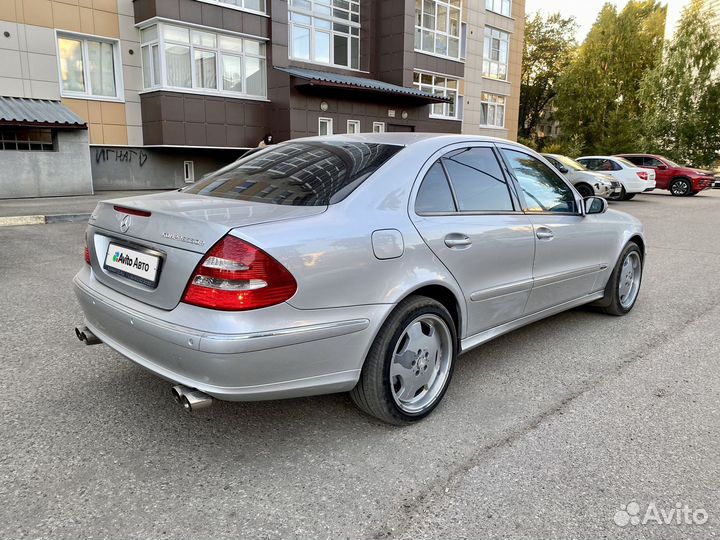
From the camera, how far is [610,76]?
3703cm

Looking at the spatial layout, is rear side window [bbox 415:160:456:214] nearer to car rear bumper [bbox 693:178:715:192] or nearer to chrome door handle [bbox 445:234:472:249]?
chrome door handle [bbox 445:234:472:249]

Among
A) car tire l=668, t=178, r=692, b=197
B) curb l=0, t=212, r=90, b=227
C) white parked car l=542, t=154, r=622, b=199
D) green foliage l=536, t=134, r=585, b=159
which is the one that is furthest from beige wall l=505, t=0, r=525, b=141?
curb l=0, t=212, r=90, b=227

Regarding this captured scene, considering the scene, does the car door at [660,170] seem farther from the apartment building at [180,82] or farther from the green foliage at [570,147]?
the green foliage at [570,147]

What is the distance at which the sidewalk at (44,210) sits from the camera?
32.9 ft

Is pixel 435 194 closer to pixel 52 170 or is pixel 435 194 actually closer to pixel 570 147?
pixel 52 170

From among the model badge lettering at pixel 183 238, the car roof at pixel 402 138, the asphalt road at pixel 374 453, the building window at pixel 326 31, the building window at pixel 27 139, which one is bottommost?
the asphalt road at pixel 374 453

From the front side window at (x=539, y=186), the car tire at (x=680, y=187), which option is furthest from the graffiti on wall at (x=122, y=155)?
the car tire at (x=680, y=187)

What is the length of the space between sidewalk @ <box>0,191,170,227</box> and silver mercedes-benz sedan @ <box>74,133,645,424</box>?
8.16 meters

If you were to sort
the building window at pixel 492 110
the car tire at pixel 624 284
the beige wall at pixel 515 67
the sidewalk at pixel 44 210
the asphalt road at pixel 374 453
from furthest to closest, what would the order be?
the beige wall at pixel 515 67
the building window at pixel 492 110
the sidewalk at pixel 44 210
the car tire at pixel 624 284
the asphalt road at pixel 374 453

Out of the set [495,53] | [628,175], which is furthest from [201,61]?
[495,53]

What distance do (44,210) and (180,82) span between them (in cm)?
759

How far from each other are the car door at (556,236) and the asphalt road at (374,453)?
0.51 m

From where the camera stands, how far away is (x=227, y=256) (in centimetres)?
237

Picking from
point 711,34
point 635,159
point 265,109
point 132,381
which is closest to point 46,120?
point 265,109
